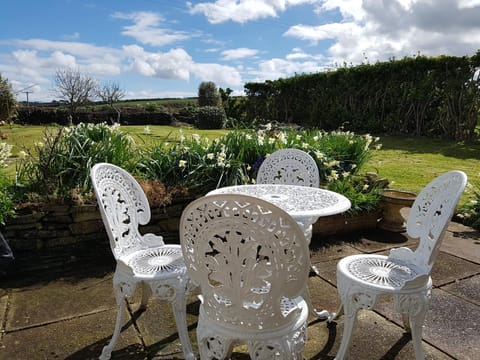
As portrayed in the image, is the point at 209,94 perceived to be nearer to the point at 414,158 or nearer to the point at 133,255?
the point at 414,158

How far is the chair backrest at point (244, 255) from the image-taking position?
1.49 metres

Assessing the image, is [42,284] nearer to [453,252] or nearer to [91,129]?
[91,129]

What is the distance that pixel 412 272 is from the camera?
2.34 m

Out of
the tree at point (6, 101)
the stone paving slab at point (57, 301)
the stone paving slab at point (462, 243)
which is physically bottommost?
the stone paving slab at point (57, 301)

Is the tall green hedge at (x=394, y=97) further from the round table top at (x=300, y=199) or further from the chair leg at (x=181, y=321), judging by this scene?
the chair leg at (x=181, y=321)

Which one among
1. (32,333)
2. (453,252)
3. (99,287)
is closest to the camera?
(32,333)

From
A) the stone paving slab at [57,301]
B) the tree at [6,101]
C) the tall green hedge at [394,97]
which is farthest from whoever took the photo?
the tree at [6,101]

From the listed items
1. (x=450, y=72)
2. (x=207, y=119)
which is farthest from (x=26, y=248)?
(x=207, y=119)

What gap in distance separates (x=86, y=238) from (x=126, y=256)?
157 cm

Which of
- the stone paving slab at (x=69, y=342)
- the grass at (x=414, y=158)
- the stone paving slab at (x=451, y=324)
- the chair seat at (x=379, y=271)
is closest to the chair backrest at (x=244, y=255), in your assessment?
the chair seat at (x=379, y=271)

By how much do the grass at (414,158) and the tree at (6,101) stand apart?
172 inches

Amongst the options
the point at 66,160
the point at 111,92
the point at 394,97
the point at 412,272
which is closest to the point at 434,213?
the point at 412,272

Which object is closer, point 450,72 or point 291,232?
point 291,232

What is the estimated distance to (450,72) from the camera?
9945 millimetres
